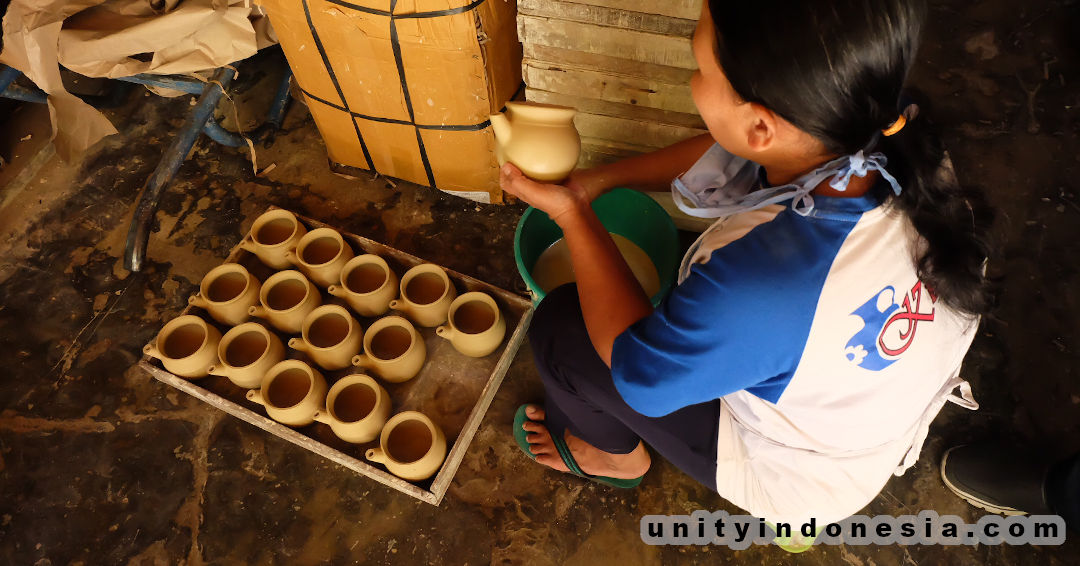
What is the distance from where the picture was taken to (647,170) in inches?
56.4

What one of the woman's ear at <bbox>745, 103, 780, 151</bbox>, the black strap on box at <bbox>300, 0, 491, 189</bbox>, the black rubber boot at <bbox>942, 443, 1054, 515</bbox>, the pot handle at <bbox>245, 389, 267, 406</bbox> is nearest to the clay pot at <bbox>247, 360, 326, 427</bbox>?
the pot handle at <bbox>245, 389, 267, 406</bbox>

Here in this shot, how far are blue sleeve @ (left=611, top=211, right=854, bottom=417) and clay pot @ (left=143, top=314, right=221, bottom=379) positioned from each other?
1.29 m

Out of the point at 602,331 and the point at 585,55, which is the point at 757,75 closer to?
the point at 602,331

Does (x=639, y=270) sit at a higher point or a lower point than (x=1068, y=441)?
higher

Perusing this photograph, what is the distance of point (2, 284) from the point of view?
6.50 feet

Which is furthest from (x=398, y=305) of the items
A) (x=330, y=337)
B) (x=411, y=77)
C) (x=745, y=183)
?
(x=745, y=183)

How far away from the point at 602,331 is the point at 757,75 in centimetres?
48

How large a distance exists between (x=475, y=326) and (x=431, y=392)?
22 centimetres

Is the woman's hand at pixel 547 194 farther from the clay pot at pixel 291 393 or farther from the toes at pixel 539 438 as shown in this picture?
the clay pot at pixel 291 393

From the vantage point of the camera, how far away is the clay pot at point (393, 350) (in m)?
1.62

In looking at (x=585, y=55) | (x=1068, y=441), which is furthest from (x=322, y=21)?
(x=1068, y=441)

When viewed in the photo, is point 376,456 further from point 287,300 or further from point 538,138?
point 538,138

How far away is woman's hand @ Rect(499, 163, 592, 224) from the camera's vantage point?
1.18 m

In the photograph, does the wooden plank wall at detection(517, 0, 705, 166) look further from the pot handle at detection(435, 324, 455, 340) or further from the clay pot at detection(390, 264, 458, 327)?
the pot handle at detection(435, 324, 455, 340)
